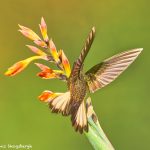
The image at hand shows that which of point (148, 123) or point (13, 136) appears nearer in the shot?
point (148, 123)

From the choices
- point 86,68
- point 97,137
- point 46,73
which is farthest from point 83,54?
point 97,137

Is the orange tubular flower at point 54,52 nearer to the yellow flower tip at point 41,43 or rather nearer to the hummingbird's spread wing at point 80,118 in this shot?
the yellow flower tip at point 41,43

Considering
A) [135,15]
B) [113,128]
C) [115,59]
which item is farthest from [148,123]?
[135,15]

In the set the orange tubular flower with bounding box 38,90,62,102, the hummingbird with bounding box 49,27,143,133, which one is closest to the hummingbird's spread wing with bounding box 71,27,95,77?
the hummingbird with bounding box 49,27,143,133

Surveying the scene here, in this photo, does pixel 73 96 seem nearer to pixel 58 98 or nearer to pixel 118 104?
pixel 58 98

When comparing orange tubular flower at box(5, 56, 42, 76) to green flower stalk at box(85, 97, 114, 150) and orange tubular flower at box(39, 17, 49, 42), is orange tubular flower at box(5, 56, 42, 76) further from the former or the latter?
green flower stalk at box(85, 97, 114, 150)

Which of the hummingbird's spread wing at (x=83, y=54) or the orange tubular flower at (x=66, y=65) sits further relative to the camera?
the orange tubular flower at (x=66, y=65)

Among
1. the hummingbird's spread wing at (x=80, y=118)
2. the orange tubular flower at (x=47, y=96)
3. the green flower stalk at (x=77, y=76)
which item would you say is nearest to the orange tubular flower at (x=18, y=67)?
the green flower stalk at (x=77, y=76)
